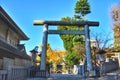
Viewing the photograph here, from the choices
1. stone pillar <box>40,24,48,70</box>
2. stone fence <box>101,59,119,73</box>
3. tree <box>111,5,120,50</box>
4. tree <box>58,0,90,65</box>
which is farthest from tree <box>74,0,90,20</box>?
stone pillar <box>40,24,48,70</box>

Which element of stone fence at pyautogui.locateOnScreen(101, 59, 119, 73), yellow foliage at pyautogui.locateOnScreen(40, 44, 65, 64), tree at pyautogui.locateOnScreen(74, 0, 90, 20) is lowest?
stone fence at pyautogui.locateOnScreen(101, 59, 119, 73)

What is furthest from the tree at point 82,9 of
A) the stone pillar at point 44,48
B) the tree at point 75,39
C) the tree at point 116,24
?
the stone pillar at point 44,48

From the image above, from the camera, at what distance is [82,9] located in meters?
43.9

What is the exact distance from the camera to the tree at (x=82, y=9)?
43906 mm

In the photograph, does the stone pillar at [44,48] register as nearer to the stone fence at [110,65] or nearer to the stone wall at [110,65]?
the stone fence at [110,65]

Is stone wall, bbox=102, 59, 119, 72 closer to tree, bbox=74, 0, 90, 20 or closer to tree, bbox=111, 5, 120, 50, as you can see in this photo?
tree, bbox=111, 5, 120, 50

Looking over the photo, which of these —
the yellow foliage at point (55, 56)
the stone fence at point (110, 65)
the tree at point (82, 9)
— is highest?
the tree at point (82, 9)

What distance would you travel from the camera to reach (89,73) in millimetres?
18953

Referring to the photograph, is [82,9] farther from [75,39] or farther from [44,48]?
[44,48]

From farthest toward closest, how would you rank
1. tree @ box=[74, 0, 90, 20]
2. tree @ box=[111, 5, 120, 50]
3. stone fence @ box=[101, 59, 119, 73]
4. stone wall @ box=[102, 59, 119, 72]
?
1. tree @ box=[74, 0, 90, 20]
2. tree @ box=[111, 5, 120, 50]
3. stone wall @ box=[102, 59, 119, 72]
4. stone fence @ box=[101, 59, 119, 73]

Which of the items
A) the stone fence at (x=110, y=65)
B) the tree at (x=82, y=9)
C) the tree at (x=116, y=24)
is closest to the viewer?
the stone fence at (x=110, y=65)

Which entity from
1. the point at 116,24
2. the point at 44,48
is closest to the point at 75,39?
the point at 116,24

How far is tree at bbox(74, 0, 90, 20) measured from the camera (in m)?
43.9

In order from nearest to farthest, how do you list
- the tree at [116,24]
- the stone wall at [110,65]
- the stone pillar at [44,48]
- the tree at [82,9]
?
the stone pillar at [44,48] < the stone wall at [110,65] < the tree at [116,24] < the tree at [82,9]
